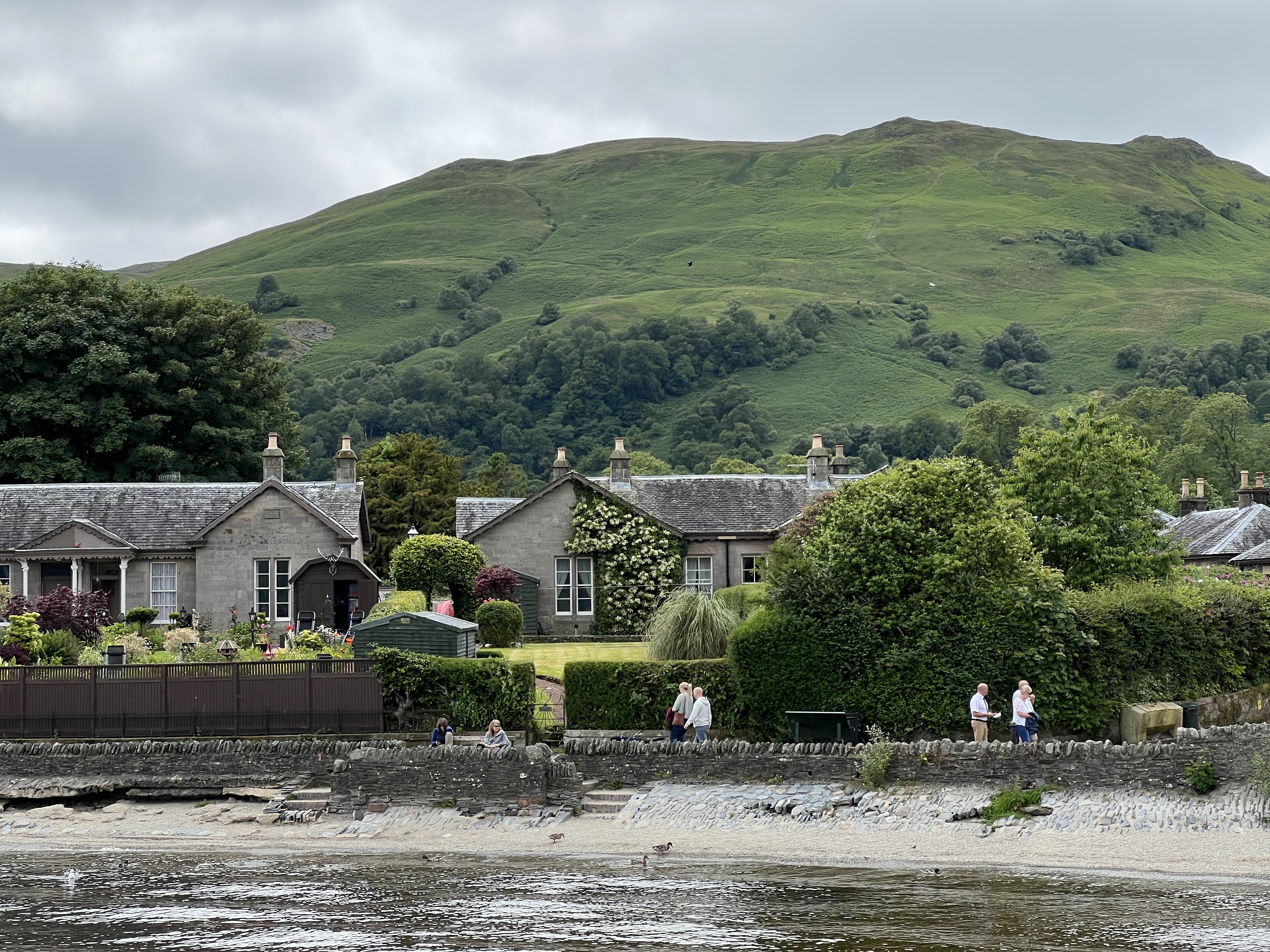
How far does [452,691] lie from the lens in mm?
27500

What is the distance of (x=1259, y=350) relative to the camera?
489ft

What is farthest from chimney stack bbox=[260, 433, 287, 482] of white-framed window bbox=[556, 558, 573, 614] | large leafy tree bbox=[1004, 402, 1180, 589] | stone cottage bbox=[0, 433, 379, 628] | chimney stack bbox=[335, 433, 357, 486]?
large leafy tree bbox=[1004, 402, 1180, 589]

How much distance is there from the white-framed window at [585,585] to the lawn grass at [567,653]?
6.88 ft

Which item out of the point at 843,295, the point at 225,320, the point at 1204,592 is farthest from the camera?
the point at 843,295

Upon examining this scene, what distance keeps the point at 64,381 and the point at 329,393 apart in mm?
110891

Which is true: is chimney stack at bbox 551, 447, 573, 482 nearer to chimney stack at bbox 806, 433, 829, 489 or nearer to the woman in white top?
chimney stack at bbox 806, 433, 829, 489

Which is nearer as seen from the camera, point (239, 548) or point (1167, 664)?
point (1167, 664)

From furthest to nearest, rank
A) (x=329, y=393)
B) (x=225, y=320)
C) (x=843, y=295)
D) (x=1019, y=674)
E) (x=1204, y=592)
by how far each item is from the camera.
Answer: (x=843, y=295)
(x=329, y=393)
(x=225, y=320)
(x=1204, y=592)
(x=1019, y=674)

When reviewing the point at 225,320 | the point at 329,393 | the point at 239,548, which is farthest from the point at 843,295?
the point at 239,548

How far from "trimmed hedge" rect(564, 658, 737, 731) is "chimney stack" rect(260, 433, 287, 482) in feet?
71.3

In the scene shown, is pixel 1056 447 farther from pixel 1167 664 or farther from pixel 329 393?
pixel 329 393

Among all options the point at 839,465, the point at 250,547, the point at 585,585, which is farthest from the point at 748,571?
the point at 250,547

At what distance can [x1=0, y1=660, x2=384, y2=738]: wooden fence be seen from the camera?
2739cm

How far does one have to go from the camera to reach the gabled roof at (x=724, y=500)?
4900cm
